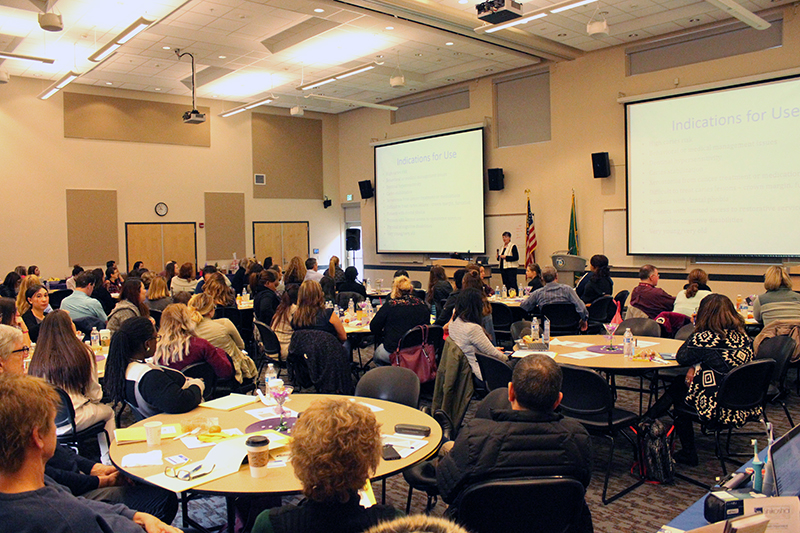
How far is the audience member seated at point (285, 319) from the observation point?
621 cm

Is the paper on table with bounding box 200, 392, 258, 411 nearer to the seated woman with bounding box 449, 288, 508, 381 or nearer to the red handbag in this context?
the seated woman with bounding box 449, 288, 508, 381

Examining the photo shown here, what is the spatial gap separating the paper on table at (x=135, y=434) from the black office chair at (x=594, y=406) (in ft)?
8.20

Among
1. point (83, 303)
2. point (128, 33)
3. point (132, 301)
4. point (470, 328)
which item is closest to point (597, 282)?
point (470, 328)

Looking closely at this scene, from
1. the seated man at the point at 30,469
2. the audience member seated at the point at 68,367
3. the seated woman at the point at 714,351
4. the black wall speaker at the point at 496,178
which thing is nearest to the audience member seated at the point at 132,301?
the audience member seated at the point at 68,367

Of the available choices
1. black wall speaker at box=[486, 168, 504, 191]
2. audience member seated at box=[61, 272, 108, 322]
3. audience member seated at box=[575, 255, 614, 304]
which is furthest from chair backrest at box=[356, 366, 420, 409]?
black wall speaker at box=[486, 168, 504, 191]

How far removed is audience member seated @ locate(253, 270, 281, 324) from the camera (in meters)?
7.90

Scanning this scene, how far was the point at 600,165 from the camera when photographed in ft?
36.3

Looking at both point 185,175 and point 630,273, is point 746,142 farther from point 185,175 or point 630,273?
point 185,175

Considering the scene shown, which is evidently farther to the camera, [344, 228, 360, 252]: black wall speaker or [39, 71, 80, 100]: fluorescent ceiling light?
[344, 228, 360, 252]: black wall speaker

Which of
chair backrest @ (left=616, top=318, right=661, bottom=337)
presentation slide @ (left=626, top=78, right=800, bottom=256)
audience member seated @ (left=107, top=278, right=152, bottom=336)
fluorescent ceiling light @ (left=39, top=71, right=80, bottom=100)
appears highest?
fluorescent ceiling light @ (left=39, top=71, right=80, bottom=100)

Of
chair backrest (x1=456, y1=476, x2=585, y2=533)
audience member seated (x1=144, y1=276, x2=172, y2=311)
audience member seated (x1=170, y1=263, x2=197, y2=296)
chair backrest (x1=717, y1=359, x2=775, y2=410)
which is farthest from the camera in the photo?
audience member seated (x1=170, y1=263, x2=197, y2=296)

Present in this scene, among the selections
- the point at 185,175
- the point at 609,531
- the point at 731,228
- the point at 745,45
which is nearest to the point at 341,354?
the point at 609,531

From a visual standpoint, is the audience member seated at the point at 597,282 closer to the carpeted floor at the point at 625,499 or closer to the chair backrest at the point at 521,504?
the carpeted floor at the point at 625,499

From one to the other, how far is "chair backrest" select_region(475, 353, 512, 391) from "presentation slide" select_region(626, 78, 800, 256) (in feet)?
22.8
